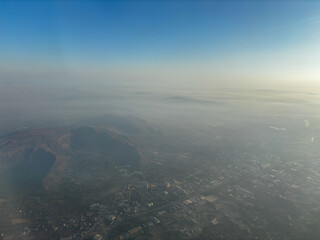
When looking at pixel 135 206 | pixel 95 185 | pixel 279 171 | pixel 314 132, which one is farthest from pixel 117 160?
pixel 314 132

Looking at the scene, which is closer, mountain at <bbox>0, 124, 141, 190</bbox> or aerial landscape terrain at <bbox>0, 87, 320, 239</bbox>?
aerial landscape terrain at <bbox>0, 87, 320, 239</bbox>

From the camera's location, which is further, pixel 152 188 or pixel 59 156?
pixel 59 156

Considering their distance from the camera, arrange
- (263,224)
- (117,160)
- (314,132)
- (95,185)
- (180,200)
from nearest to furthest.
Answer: (263,224) → (180,200) → (95,185) → (117,160) → (314,132)

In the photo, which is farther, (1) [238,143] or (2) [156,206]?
(1) [238,143]

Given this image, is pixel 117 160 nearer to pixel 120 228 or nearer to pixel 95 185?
pixel 95 185

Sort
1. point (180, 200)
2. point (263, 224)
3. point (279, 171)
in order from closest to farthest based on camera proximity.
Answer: point (263, 224) → point (180, 200) → point (279, 171)

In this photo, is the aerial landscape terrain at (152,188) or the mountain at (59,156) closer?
the aerial landscape terrain at (152,188)

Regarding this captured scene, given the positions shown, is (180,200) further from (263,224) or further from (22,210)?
(22,210)

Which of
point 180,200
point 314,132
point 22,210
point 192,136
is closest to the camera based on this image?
point 22,210

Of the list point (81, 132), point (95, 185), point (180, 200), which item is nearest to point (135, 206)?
point (180, 200)
